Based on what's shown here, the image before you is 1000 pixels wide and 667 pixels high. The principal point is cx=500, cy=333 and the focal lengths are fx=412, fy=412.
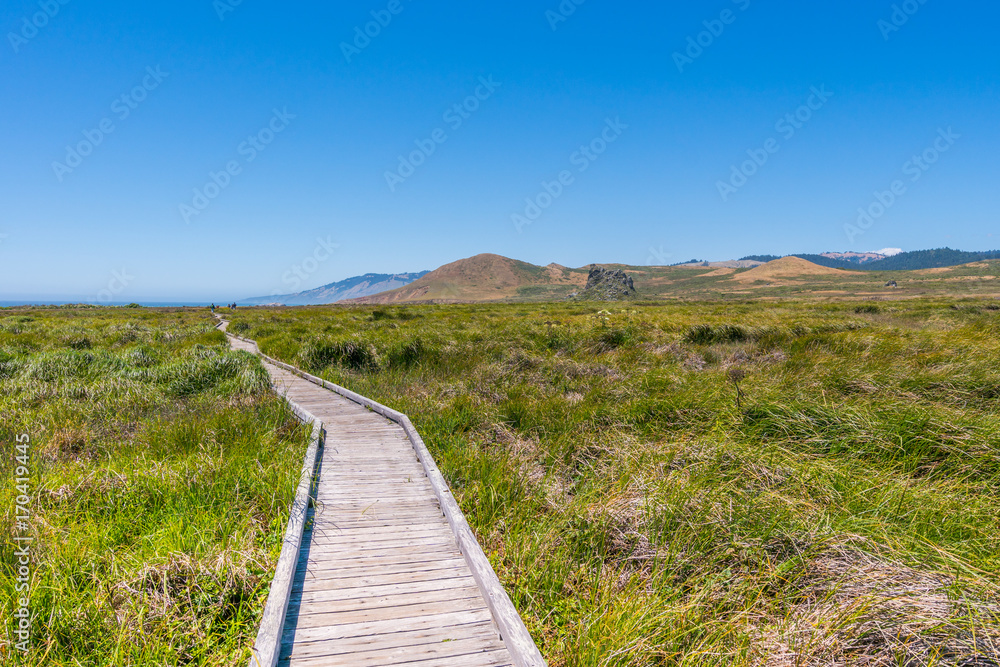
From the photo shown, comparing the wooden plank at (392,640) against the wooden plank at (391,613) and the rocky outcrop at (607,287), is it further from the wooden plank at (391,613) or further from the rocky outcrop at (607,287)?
the rocky outcrop at (607,287)

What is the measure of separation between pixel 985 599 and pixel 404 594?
466cm

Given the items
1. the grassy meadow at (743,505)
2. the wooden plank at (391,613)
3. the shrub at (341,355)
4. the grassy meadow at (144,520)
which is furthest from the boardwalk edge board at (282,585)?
the shrub at (341,355)

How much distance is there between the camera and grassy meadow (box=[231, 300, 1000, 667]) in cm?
319

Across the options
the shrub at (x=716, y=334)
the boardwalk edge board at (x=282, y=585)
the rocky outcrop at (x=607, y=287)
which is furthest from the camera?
the rocky outcrop at (x=607, y=287)

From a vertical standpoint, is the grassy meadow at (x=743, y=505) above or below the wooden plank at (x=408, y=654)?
above

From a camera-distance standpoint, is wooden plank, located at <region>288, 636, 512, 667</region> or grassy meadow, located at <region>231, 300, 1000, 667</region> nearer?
wooden plank, located at <region>288, 636, 512, 667</region>

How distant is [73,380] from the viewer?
31.6 ft

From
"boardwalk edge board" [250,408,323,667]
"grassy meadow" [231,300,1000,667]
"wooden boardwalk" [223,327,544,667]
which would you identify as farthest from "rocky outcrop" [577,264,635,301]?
"boardwalk edge board" [250,408,323,667]

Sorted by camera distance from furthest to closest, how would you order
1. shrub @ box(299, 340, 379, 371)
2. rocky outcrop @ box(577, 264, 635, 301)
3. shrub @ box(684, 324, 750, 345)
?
rocky outcrop @ box(577, 264, 635, 301), shrub @ box(684, 324, 750, 345), shrub @ box(299, 340, 379, 371)

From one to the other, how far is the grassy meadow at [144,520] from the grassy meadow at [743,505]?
2.38 metres

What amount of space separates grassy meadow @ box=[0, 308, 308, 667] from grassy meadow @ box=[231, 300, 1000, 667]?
238cm

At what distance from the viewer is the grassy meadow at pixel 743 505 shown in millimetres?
3193

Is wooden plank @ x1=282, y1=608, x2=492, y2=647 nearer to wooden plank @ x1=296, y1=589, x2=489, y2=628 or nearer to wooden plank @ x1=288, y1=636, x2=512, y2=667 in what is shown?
wooden plank @ x1=296, y1=589, x2=489, y2=628

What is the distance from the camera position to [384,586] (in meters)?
3.82
